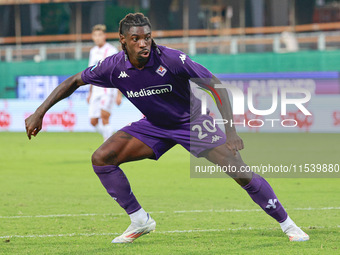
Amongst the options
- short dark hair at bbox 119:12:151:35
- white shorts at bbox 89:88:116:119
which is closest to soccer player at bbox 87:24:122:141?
white shorts at bbox 89:88:116:119

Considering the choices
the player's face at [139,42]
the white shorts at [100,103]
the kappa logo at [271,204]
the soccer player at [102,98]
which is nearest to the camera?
the player's face at [139,42]

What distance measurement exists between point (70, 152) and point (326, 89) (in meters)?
9.46

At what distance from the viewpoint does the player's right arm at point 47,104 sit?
259 inches

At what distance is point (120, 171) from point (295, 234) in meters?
1.72

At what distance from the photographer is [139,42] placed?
248 inches

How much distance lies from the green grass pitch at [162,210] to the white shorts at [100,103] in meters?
1.11

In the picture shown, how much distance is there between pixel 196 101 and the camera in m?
6.94

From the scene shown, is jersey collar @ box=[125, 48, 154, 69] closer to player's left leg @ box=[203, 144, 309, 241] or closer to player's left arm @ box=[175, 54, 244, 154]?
player's left arm @ box=[175, 54, 244, 154]

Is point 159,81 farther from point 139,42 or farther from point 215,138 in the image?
point 215,138

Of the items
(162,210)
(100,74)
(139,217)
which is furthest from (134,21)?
(162,210)

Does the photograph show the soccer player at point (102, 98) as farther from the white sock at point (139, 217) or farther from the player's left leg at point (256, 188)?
the player's left leg at point (256, 188)

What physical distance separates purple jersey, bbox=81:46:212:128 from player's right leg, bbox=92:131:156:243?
31cm

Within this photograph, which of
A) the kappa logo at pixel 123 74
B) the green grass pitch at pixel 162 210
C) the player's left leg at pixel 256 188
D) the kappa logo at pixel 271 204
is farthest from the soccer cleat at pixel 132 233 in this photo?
the kappa logo at pixel 123 74

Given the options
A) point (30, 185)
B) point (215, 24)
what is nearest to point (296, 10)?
point (215, 24)
